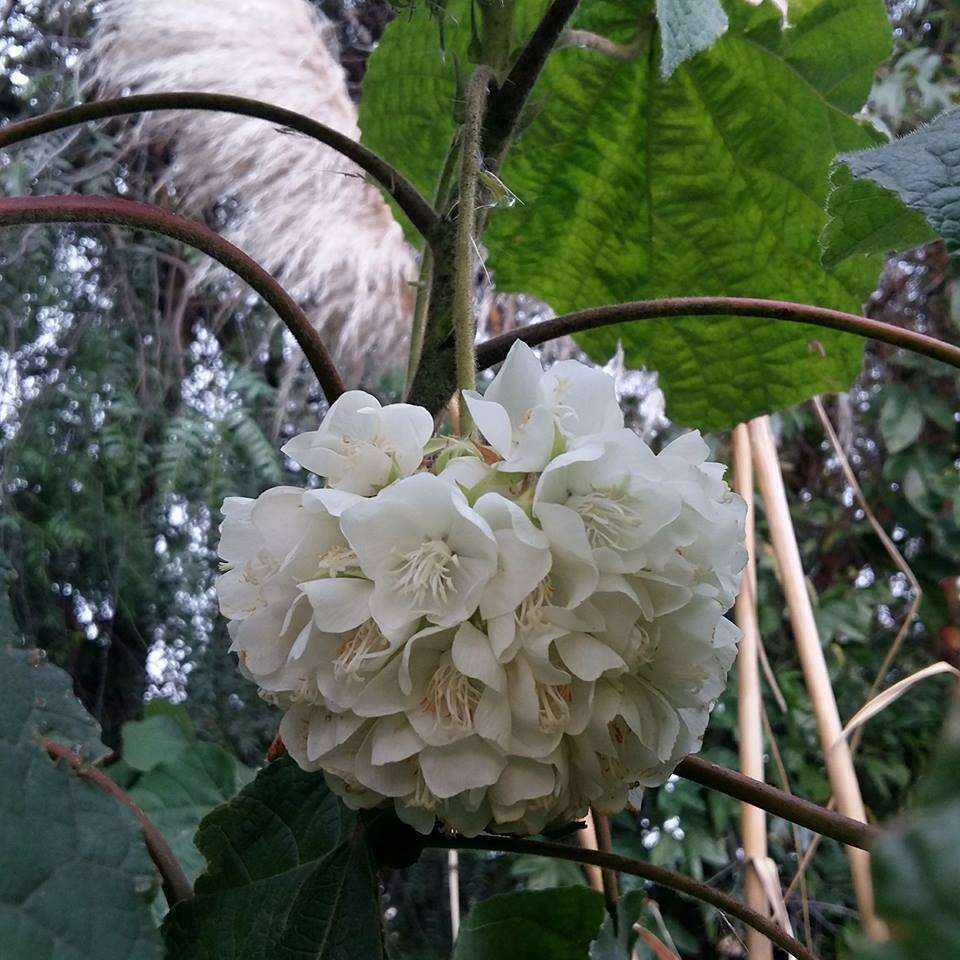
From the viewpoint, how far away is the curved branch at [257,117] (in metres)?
0.58

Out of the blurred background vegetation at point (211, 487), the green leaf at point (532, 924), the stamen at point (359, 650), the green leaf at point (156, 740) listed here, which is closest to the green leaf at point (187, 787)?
the green leaf at point (156, 740)

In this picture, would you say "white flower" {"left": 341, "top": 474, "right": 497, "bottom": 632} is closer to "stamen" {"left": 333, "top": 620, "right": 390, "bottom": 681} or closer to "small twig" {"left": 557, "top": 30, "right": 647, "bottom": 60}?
"stamen" {"left": 333, "top": 620, "right": 390, "bottom": 681}

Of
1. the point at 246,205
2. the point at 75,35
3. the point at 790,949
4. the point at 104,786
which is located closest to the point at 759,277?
the point at 790,949

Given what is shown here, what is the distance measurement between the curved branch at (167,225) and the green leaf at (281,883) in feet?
0.82

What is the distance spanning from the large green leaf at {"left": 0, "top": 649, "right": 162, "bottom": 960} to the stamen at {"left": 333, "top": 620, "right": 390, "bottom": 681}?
0.32 feet

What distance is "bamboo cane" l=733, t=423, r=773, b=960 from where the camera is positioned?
918 mm

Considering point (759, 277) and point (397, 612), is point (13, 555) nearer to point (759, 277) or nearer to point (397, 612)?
point (759, 277)

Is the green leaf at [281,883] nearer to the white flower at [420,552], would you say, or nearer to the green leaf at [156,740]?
the white flower at [420,552]

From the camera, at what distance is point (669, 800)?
197cm

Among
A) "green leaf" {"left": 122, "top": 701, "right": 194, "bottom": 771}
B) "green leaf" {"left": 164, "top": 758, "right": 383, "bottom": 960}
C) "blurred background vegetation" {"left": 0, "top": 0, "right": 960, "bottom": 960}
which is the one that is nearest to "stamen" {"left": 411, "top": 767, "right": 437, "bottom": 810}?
"green leaf" {"left": 164, "top": 758, "right": 383, "bottom": 960}

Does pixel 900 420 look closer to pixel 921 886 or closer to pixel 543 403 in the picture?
pixel 543 403

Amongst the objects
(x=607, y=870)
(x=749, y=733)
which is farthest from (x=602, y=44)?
(x=749, y=733)

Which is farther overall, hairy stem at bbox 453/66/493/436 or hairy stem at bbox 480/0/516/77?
hairy stem at bbox 480/0/516/77

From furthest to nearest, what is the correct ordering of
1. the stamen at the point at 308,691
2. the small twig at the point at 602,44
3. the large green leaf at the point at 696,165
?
the large green leaf at the point at 696,165 < the small twig at the point at 602,44 < the stamen at the point at 308,691
